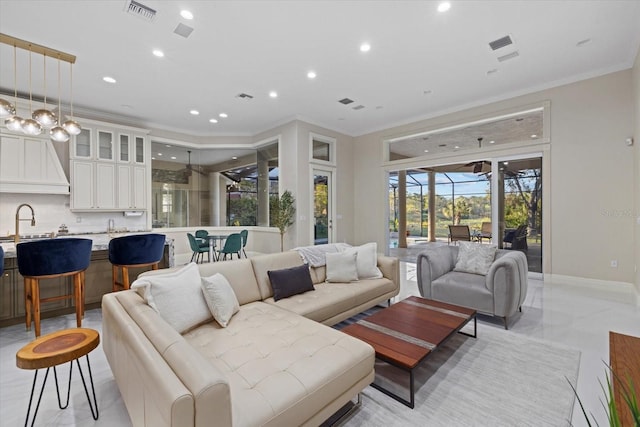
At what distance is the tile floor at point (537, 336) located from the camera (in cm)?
192

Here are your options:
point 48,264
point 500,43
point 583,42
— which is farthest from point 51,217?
point 583,42

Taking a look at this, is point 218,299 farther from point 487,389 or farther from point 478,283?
point 478,283

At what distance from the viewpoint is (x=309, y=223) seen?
6770 mm

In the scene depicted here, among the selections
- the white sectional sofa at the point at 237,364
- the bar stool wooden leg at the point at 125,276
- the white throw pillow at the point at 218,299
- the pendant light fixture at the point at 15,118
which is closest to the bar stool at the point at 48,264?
the bar stool wooden leg at the point at 125,276

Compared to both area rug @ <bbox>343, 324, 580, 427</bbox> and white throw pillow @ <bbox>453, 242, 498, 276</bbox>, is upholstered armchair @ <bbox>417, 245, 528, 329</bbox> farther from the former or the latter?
area rug @ <bbox>343, 324, 580, 427</bbox>

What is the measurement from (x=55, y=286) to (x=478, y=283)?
16.8ft

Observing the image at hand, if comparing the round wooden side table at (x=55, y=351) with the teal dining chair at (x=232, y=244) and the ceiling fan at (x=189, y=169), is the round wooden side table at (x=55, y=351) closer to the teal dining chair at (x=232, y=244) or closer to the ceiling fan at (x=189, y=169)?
the teal dining chair at (x=232, y=244)

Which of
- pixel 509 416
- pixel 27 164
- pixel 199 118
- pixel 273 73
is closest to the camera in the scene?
pixel 509 416

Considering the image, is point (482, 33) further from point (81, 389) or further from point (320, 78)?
point (81, 389)

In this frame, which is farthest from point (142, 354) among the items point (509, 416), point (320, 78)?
point (320, 78)

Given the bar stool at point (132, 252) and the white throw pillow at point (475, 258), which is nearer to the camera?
the bar stool at point (132, 252)

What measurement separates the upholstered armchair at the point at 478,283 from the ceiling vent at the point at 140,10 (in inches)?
170

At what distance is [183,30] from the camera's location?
11.4ft

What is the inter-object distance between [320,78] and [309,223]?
3.23 metres
